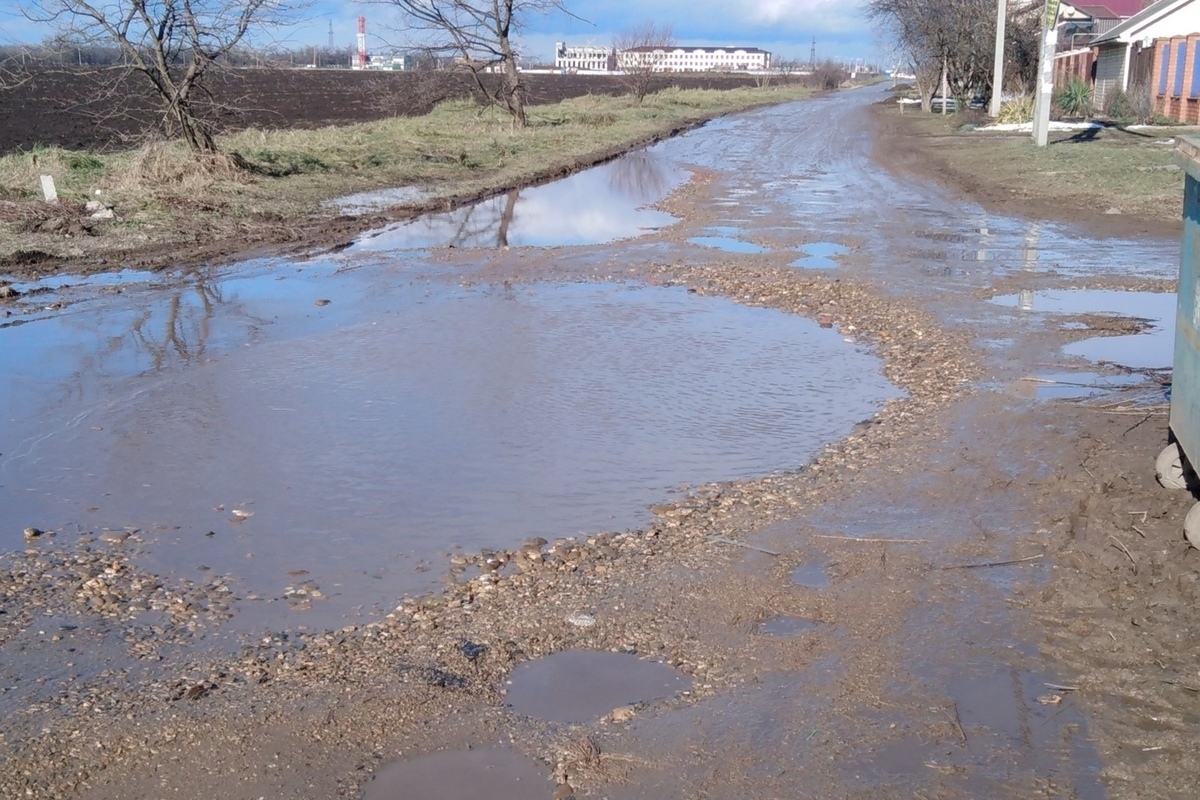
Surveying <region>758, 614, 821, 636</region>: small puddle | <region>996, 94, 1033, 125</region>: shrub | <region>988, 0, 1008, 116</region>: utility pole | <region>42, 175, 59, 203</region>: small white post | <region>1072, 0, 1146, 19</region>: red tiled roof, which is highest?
<region>1072, 0, 1146, 19</region>: red tiled roof

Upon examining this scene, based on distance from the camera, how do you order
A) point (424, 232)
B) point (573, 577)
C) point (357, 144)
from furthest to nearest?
point (357, 144) < point (424, 232) < point (573, 577)

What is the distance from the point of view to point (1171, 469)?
5805mm

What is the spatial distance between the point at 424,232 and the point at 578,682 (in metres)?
13.2

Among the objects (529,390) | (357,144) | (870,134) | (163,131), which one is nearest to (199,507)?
(529,390)

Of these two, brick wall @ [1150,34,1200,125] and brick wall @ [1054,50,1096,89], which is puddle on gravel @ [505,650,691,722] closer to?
brick wall @ [1150,34,1200,125]

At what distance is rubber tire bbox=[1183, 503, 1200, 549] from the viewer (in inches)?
200

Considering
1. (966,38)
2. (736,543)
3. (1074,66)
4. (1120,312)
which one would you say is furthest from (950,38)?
(736,543)

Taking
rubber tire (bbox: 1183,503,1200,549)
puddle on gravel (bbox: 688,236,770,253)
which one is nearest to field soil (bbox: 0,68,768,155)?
puddle on gravel (bbox: 688,236,770,253)

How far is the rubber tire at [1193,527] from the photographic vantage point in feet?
16.7

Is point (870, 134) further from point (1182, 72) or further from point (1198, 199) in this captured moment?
point (1198, 199)

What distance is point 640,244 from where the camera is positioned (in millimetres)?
15055

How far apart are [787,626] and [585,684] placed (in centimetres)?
94

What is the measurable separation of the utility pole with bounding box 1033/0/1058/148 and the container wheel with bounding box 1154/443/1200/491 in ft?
75.4

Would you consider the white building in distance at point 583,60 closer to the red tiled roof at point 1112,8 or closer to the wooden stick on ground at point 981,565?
the red tiled roof at point 1112,8
